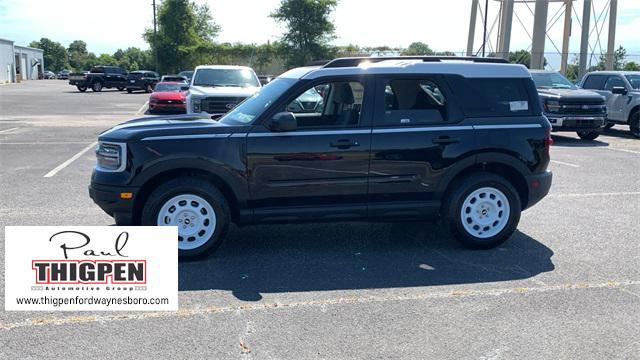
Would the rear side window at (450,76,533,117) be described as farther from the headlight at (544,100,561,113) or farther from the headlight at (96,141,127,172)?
the headlight at (544,100,561,113)

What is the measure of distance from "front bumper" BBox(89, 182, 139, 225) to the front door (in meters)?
1.15

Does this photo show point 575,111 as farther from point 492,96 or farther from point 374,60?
point 374,60

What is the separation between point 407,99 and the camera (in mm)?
6035

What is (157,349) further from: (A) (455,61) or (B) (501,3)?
(B) (501,3)

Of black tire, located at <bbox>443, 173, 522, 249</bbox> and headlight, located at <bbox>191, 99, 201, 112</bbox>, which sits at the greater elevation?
headlight, located at <bbox>191, 99, 201, 112</bbox>

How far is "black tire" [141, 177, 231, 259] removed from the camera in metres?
5.60

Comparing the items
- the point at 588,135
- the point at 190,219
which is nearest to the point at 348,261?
the point at 190,219

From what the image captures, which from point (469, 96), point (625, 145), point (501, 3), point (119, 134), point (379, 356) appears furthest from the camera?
point (501, 3)

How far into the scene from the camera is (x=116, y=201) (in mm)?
5613

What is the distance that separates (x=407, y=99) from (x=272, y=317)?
271 cm

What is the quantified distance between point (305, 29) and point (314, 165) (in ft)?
164

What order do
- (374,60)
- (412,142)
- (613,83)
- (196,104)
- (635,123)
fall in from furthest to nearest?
(613,83)
(635,123)
(196,104)
(374,60)
(412,142)

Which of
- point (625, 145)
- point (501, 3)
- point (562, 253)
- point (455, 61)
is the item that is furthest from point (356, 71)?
point (501, 3)

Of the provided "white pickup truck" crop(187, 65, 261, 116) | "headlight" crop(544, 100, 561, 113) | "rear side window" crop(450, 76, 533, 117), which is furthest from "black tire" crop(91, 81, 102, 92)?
"rear side window" crop(450, 76, 533, 117)
